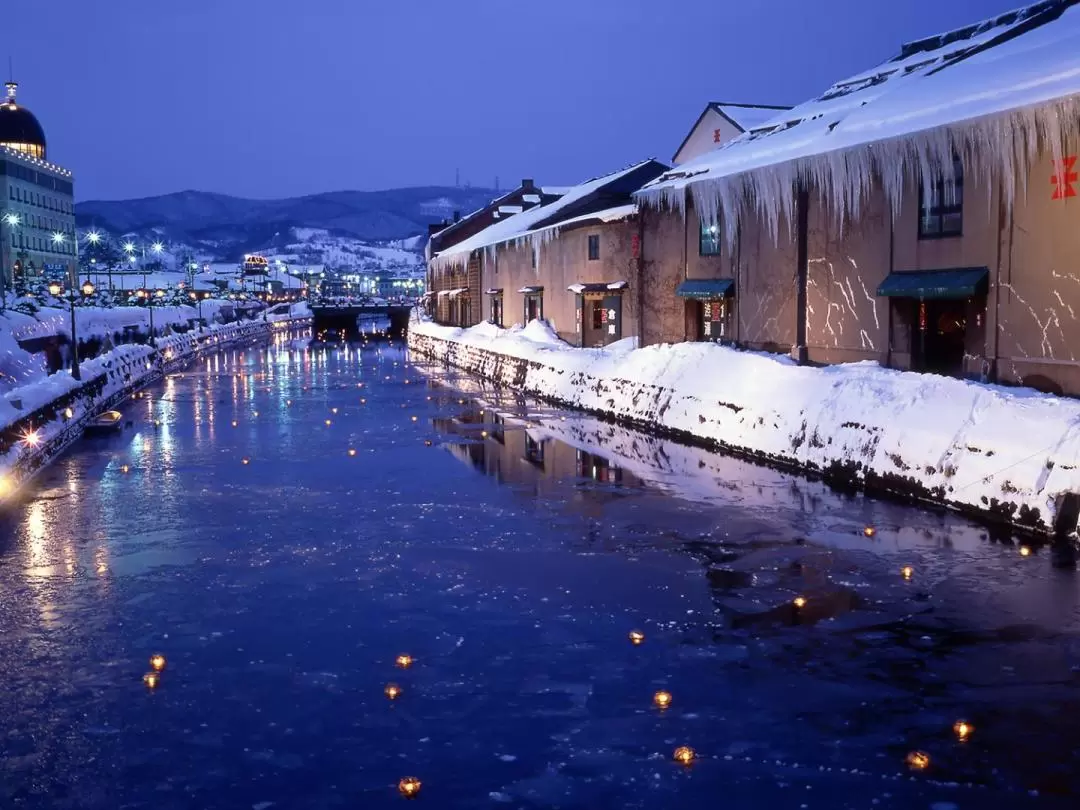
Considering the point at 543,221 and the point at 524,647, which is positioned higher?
the point at 543,221

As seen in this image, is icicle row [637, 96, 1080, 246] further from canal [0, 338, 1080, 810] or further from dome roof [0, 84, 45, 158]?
dome roof [0, 84, 45, 158]

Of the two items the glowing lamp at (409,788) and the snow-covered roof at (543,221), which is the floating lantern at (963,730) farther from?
the snow-covered roof at (543,221)

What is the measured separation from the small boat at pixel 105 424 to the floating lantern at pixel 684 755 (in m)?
20.5

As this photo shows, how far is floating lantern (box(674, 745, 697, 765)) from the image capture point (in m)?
6.57

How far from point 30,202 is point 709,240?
10499 centimetres

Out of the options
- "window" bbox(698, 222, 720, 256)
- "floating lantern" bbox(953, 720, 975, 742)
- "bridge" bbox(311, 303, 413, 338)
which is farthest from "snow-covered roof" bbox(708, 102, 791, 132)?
"bridge" bbox(311, 303, 413, 338)

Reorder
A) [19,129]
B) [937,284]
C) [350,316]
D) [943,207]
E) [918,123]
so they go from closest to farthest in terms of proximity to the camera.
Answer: [918,123], [937,284], [943,207], [350,316], [19,129]

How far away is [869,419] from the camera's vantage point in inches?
642

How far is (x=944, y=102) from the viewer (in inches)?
768

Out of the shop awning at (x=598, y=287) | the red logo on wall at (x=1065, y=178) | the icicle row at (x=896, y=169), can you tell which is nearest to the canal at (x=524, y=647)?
the red logo on wall at (x=1065, y=178)

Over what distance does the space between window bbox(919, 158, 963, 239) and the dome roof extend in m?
122

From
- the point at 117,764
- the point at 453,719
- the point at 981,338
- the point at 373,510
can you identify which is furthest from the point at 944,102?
the point at 117,764

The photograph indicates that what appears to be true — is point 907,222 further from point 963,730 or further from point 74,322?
point 74,322

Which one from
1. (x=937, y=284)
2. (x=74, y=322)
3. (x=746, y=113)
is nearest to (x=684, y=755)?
(x=937, y=284)
